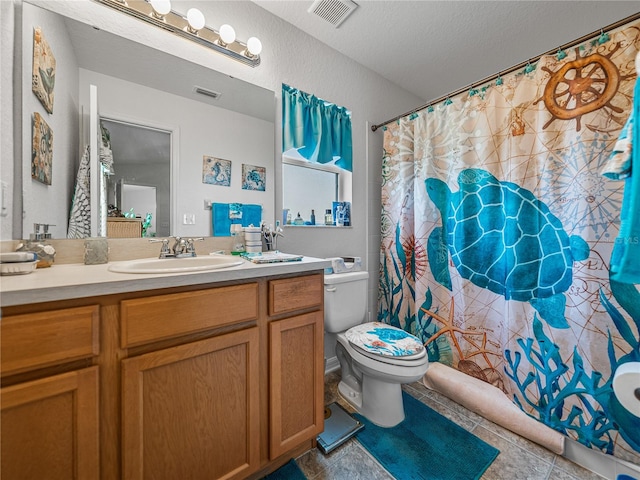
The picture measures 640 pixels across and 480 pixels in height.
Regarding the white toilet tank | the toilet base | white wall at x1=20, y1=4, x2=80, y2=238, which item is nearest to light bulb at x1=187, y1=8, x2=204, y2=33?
white wall at x1=20, y1=4, x2=80, y2=238

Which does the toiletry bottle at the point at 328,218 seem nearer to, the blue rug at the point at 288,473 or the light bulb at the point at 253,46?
the light bulb at the point at 253,46

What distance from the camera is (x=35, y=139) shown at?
1.00m

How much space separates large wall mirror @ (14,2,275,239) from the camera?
104cm

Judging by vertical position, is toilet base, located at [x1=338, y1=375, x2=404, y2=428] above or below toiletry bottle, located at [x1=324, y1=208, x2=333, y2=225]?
below

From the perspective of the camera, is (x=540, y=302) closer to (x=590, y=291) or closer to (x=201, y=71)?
(x=590, y=291)

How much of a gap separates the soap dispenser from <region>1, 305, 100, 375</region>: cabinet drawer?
0.47 m

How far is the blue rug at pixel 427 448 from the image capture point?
3.76 feet

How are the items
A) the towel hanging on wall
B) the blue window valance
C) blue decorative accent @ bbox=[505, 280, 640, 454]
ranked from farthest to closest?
the blue window valance, blue decorative accent @ bbox=[505, 280, 640, 454], the towel hanging on wall

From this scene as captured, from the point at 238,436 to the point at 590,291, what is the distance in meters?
1.63

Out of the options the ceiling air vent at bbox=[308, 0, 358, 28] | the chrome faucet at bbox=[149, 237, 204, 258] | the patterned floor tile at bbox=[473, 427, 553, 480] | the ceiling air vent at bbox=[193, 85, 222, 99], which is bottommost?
the patterned floor tile at bbox=[473, 427, 553, 480]

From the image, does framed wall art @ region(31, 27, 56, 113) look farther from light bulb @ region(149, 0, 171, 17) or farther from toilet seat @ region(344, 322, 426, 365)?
toilet seat @ region(344, 322, 426, 365)

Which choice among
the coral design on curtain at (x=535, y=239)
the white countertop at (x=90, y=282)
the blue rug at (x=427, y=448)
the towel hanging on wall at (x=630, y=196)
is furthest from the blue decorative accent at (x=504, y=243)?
the white countertop at (x=90, y=282)

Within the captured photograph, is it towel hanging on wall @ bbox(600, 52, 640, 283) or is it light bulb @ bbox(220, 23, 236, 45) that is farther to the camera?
light bulb @ bbox(220, 23, 236, 45)

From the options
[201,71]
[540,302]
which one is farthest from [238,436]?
[201,71]
